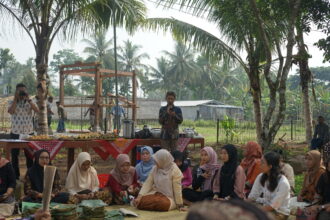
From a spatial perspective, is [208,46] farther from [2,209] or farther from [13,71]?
[13,71]

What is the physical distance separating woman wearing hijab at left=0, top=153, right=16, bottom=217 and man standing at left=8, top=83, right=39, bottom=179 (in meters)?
1.49

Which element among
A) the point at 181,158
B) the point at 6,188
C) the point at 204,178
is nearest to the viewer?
the point at 6,188

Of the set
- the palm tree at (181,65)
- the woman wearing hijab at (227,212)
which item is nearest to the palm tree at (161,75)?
the palm tree at (181,65)

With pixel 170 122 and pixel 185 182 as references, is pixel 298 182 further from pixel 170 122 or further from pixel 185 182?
pixel 170 122

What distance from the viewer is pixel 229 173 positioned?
19.0 feet

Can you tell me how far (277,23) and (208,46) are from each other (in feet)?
8.63

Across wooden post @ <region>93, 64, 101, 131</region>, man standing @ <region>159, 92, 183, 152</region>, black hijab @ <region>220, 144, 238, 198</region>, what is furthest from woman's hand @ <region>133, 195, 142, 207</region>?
wooden post @ <region>93, 64, 101, 131</region>

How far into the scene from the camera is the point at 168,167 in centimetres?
613

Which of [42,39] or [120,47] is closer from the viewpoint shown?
[42,39]

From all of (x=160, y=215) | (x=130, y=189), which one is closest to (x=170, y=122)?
(x=130, y=189)

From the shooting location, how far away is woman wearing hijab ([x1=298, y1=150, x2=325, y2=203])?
5230 mm

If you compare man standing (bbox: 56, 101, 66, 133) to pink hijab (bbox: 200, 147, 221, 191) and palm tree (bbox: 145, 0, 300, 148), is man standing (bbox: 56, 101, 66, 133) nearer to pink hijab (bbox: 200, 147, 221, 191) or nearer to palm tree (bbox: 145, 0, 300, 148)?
palm tree (bbox: 145, 0, 300, 148)

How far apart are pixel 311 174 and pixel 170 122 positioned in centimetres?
283

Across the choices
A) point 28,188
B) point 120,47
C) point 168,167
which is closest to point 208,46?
point 168,167
